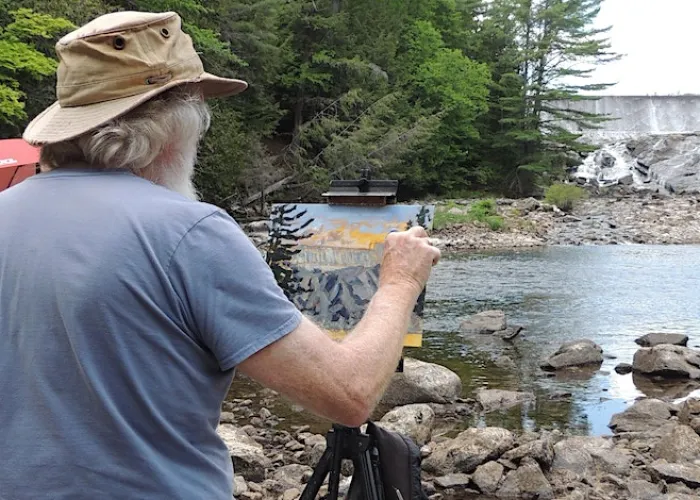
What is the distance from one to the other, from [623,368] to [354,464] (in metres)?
6.54

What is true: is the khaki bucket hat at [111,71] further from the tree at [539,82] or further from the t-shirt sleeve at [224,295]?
the tree at [539,82]

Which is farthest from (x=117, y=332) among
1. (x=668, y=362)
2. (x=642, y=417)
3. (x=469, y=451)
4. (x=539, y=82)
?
(x=539, y=82)

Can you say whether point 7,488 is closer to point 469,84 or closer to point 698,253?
point 698,253

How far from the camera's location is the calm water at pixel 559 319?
6945 mm

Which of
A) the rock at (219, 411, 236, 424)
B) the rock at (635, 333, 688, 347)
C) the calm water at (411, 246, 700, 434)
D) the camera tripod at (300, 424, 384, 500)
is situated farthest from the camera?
the rock at (635, 333, 688, 347)

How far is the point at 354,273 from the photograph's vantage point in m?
3.69

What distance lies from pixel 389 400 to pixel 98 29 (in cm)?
555

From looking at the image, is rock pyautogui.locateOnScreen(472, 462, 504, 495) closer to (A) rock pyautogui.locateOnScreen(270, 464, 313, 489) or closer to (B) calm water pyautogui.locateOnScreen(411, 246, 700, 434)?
(A) rock pyautogui.locateOnScreen(270, 464, 313, 489)

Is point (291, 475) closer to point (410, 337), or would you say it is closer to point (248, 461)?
point (248, 461)

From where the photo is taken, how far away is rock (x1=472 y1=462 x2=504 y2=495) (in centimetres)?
459

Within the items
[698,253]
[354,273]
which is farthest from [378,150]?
[354,273]

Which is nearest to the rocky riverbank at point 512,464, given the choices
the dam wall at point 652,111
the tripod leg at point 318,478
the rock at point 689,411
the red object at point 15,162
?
the rock at point 689,411

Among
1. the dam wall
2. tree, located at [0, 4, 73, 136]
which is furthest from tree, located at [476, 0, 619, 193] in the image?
tree, located at [0, 4, 73, 136]

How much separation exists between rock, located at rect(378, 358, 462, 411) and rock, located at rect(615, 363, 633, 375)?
2.17 m
